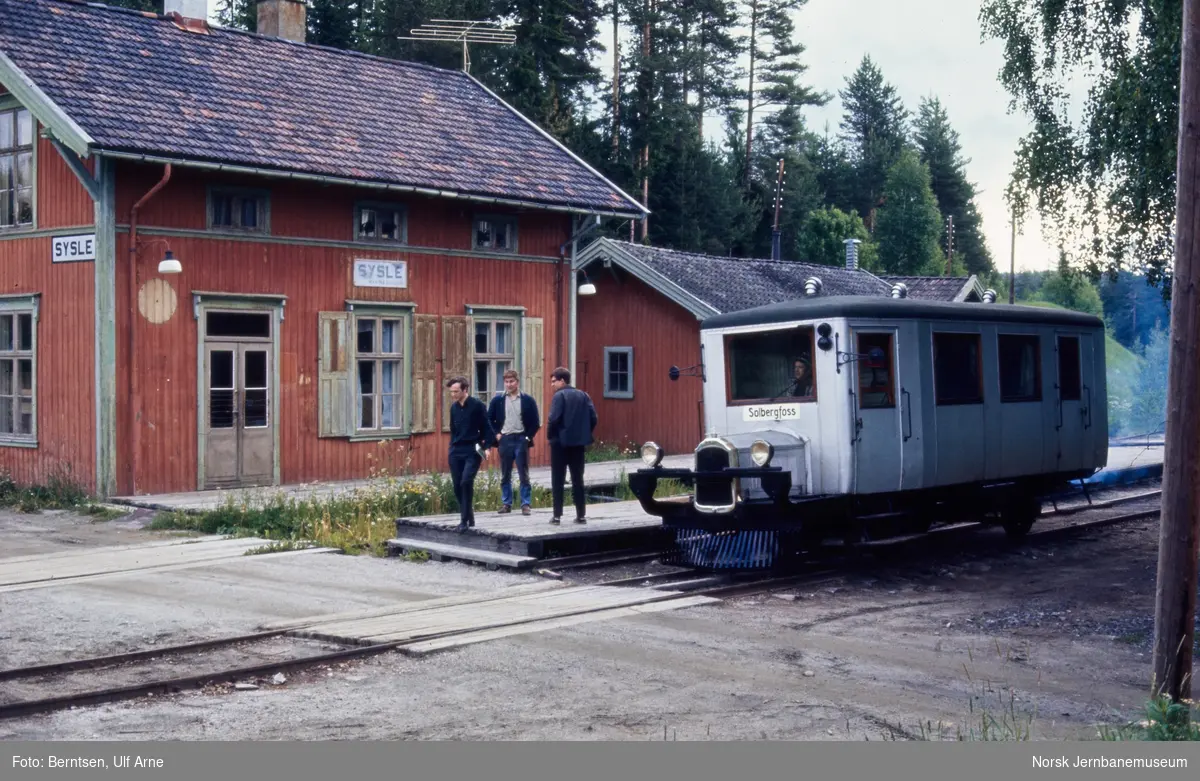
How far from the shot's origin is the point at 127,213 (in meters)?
19.0

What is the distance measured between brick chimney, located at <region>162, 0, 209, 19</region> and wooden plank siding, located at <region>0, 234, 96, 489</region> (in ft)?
16.8

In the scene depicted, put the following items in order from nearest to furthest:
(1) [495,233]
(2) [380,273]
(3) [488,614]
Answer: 1. (3) [488,614]
2. (2) [380,273]
3. (1) [495,233]

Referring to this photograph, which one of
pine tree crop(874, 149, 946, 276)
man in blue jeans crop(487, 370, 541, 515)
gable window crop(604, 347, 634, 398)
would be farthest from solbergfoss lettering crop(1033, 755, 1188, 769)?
pine tree crop(874, 149, 946, 276)

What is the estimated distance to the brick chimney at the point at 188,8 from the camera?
75.7 ft

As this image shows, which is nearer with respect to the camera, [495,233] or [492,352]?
[492,352]

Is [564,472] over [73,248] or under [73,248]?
under

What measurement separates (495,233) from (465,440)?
983 cm

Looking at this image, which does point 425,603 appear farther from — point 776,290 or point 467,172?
point 776,290

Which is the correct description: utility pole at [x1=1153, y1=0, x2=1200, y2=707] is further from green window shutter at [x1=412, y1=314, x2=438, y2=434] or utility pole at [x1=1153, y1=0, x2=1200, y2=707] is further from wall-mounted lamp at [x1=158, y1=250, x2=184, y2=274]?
green window shutter at [x1=412, y1=314, x2=438, y2=434]

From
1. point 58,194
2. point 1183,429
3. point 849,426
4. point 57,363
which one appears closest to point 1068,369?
point 849,426

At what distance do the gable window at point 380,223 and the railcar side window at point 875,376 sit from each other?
34.2 ft

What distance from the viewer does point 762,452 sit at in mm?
13312

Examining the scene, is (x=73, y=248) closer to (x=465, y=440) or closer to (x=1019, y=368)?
(x=465, y=440)

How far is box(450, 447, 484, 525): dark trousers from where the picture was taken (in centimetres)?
1458
